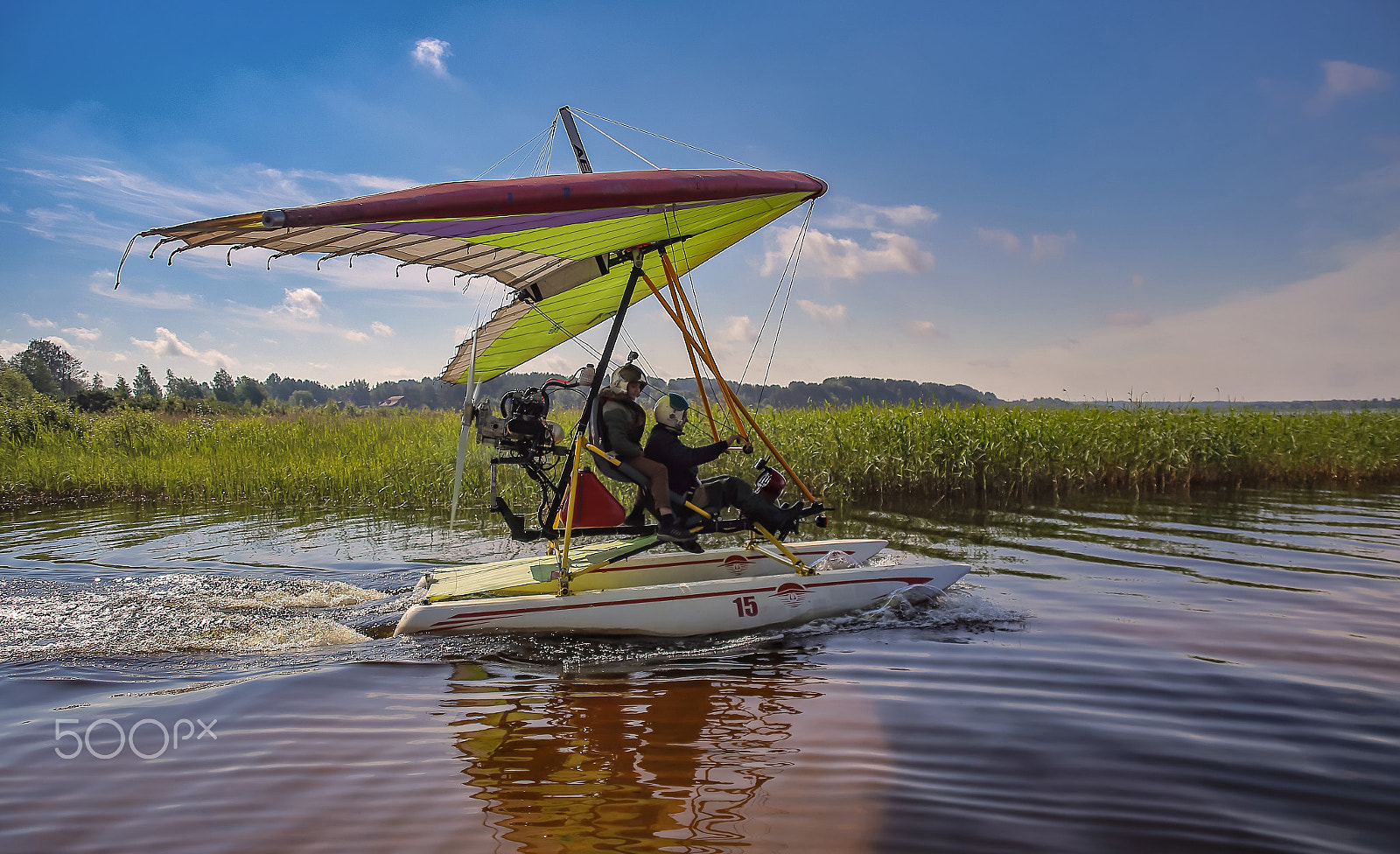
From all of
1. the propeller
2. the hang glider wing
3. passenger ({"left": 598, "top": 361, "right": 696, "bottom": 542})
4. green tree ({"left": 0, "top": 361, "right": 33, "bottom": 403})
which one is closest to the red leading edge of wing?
the hang glider wing

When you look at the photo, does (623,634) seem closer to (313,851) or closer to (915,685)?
(915,685)

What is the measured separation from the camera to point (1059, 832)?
2.92m

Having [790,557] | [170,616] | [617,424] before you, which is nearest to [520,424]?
[617,424]

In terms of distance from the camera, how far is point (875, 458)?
1160 centimetres

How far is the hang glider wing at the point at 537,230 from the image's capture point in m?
4.31

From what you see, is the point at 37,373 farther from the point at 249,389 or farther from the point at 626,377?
the point at 626,377

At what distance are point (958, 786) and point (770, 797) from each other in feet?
2.90

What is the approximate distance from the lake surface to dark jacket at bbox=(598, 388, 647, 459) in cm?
158

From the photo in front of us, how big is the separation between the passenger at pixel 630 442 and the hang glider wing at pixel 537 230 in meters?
1.09

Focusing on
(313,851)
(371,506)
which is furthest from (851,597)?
(371,506)

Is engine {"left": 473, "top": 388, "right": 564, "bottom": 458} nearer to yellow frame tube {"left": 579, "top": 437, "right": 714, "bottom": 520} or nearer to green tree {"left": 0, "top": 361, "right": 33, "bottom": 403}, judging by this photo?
yellow frame tube {"left": 579, "top": 437, "right": 714, "bottom": 520}

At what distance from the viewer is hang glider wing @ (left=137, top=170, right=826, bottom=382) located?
4.31 metres

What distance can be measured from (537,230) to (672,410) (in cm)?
186

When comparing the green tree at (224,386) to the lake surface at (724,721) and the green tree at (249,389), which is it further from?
the lake surface at (724,721)
